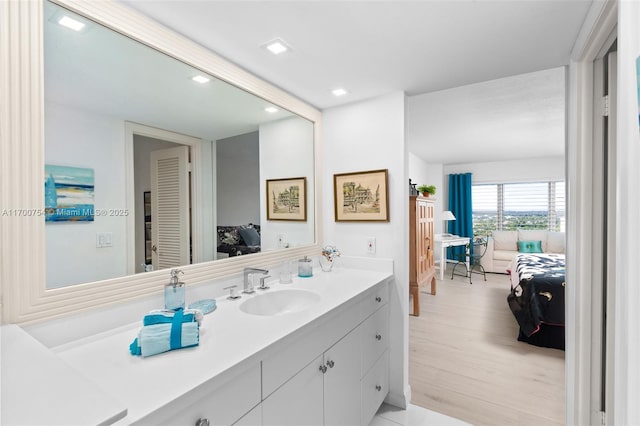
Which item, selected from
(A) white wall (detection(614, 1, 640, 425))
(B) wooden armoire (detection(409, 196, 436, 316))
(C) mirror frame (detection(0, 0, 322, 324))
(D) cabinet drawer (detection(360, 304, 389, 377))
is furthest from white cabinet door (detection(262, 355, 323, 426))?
(B) wooden armoire (detection(409, 196, 436, 316))

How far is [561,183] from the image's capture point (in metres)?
6.05

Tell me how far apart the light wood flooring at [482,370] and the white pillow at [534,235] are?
2.81m

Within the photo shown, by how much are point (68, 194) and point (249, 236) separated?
95cm

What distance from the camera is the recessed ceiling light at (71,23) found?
1.05 m

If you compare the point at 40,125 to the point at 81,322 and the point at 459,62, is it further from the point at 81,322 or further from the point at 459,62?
the point at 459,62

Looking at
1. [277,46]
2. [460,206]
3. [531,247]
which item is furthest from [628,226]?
[460,206]

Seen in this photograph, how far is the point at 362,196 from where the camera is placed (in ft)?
7.30

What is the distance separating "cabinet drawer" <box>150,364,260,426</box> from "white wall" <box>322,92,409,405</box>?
4.50 ft

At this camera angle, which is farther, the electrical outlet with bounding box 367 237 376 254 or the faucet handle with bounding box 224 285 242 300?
the electrical outlet with bounding box 367 237 376 254

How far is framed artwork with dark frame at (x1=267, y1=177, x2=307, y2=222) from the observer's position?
2087mm

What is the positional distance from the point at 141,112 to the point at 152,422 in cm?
121

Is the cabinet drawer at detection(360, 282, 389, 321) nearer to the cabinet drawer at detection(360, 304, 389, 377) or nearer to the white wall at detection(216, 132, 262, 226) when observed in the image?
the cabinet drawer at detection(360, 304, 389, 377)

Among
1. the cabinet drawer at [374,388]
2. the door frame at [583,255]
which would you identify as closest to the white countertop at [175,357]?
the cabinet drawer at [374,388]

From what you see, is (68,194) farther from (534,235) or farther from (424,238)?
(534,235)
